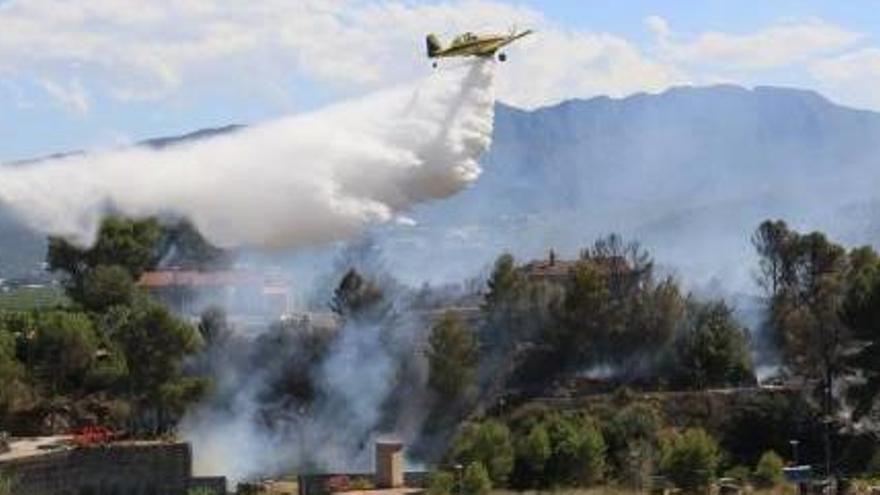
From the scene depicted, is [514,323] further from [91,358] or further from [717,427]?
[91,358]

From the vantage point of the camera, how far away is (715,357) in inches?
2175

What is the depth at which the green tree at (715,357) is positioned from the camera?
55.2m

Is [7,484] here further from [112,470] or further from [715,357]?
[715,357]

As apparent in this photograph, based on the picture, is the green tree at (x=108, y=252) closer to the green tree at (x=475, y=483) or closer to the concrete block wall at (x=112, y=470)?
the concrete block wall at (x=112, y=470)

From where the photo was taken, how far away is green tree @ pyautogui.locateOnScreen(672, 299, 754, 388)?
55.2 metres

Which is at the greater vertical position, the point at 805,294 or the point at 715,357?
the point at 805,294

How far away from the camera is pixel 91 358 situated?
46188 mm

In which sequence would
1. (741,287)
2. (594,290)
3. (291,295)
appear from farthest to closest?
1. (741,287)
2. (291,295)
3. (594,290)

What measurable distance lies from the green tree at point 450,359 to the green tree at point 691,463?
12428mm

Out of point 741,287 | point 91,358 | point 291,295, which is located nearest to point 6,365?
point 91,358

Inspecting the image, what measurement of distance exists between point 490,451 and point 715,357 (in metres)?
17.0

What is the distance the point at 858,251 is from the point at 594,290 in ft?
34.7

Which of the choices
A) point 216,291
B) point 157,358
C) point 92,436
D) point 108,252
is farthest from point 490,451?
point 216,291

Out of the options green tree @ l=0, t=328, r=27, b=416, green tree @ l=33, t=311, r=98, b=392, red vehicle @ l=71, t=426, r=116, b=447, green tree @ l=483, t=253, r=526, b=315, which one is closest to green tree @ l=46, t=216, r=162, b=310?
green tree @ l=33, t=311, r=98, b=392
